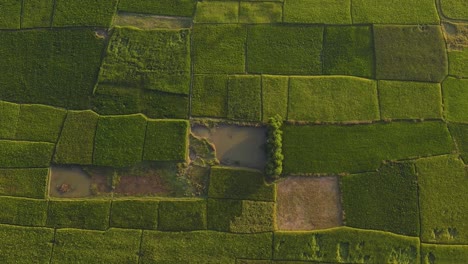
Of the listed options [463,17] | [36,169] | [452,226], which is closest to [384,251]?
[452,226]

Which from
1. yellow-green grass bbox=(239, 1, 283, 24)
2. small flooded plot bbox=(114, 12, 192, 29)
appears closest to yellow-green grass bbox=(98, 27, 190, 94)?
small flooded plot bbox=(114, 12, 192, 29)

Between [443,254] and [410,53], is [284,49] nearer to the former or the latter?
[410,53]

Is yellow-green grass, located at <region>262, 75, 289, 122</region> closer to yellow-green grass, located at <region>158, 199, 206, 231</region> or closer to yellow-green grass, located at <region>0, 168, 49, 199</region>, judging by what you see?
yellow-green grass, located at <region>158, 199, 206, 231</region>

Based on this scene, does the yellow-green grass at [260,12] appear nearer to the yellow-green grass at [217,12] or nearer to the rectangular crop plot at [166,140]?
the yellow-green grass at [217,12]

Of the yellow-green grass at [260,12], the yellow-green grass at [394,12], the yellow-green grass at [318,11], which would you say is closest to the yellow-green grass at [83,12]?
the yellow-green grass at [260,12]

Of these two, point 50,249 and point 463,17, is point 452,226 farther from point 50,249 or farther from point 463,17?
point 50,249

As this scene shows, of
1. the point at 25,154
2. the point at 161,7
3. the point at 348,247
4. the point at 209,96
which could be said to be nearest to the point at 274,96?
the point at 209,96

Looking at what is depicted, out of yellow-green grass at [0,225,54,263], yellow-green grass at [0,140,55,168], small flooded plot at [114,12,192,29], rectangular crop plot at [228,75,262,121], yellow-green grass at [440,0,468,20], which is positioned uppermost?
yellow-green grass at [440,0,468,20]
